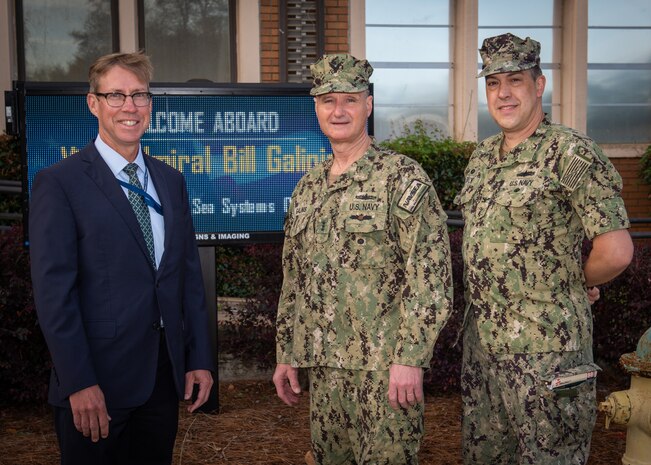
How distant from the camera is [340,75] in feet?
10.6

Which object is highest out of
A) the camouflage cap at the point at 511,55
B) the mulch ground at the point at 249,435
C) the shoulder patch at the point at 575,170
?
the camouflage cap at the point at 511,55

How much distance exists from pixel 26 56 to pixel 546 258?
8.61 metres

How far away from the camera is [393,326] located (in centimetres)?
321

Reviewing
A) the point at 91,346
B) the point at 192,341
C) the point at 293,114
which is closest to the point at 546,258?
the point at 192,341

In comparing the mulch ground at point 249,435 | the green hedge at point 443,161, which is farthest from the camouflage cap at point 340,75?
the green hedge at point 443,161

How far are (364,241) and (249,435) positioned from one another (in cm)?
242

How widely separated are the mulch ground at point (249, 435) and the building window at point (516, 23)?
598 cm

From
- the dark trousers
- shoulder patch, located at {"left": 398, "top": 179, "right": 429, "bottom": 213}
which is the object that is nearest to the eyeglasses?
the dark trousers

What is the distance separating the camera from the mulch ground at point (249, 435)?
4797mm

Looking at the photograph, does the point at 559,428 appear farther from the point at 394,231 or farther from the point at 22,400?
the point at 22,400

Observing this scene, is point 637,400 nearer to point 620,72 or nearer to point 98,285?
point 98,285

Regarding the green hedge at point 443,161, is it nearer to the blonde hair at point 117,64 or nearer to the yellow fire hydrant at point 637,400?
the yellow fire hydrant at point 637,400

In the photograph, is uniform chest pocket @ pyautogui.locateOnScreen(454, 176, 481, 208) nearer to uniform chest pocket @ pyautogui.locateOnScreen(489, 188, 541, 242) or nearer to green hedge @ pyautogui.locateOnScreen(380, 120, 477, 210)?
uniform chest pocket @ pyautogui.locateOnScreen(489, 188, 541, 242)

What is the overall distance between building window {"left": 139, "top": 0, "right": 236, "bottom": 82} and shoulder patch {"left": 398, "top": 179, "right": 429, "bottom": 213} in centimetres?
753
